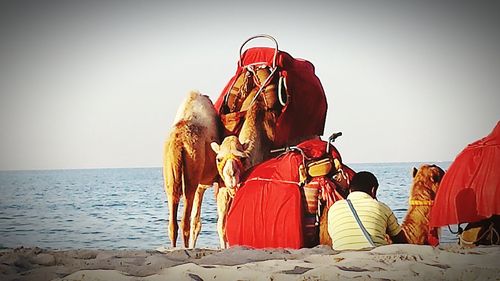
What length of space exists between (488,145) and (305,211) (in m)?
1.00

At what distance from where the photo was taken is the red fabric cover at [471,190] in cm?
314

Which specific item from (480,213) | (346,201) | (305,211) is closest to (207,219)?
(305,211)

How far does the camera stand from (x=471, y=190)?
10.5 feet

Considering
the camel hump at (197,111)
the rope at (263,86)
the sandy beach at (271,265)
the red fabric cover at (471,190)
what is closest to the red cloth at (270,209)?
the sandy beach at (271,265)

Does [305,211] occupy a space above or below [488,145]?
below

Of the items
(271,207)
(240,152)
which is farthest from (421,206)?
(240,152)

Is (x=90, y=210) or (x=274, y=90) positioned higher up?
(x=274, y=90)

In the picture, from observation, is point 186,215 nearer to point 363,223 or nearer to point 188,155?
point 188,155

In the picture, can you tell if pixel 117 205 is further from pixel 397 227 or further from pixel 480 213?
pixel 480 213

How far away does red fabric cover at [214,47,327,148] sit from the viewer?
419cm

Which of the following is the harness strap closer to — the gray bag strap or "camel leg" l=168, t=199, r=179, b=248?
"camel leg" l=168, t=199, r=179, b=248

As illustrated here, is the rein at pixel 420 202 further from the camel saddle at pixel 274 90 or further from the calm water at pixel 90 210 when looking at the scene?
the camel saddle at pixel 274 90

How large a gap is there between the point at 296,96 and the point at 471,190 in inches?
56.9

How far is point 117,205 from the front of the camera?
4.94 meters
